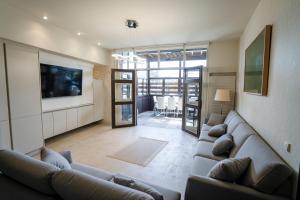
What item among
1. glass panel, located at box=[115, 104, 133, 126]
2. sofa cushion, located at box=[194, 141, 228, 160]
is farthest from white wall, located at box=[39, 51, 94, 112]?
sofa cushion, located at box=[194, 141, 228, 160]

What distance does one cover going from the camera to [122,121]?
19.0ft

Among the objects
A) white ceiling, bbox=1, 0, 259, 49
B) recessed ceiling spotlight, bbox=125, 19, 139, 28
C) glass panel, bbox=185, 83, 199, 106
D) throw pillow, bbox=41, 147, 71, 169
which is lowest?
throw pillow, bbox=41, 147, 71, 169

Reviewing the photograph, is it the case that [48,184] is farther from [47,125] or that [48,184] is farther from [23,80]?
[47,125]

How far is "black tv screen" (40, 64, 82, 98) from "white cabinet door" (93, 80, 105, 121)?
2.35 ft

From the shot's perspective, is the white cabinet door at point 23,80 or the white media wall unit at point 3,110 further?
the white cabinet door at point 23,80

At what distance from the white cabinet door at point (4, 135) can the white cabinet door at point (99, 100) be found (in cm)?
281

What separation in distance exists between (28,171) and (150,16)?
306cm

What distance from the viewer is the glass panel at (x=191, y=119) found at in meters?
4.86

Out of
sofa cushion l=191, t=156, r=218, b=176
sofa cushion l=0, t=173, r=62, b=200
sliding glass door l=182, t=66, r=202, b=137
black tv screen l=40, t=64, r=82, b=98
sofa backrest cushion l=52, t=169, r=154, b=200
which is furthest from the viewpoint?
sliding glass door l=182, t=66, r=202, b=137

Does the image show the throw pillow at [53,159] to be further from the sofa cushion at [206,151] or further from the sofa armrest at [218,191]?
the sofa cushion at [206,151]

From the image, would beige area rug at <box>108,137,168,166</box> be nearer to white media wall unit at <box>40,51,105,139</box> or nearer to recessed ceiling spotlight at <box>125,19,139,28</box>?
white media wall unit at <box>40,51,105,139</box>

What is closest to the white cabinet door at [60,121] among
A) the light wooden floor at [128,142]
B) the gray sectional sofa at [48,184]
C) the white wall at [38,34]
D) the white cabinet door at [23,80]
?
the light wooden floor at [128,142]

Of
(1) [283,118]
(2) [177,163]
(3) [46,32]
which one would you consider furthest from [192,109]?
(3) [46,32]

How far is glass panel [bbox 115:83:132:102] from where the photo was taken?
5.64 metres
